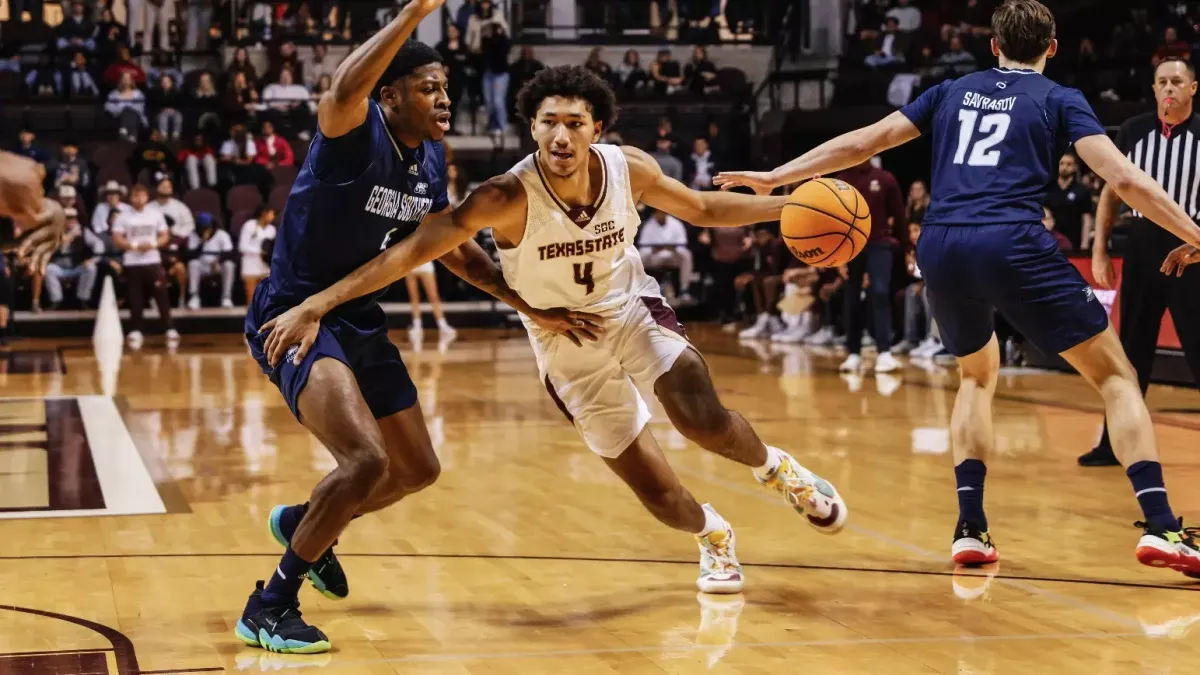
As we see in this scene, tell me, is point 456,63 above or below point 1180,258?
above

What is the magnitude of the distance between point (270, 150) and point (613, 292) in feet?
50.7

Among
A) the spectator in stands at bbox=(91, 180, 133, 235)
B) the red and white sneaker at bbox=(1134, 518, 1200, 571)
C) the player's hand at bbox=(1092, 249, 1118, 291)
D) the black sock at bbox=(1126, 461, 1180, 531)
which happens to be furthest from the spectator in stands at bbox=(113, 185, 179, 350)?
the red and white sneaker at bbox=(1134, 518, 1200, 571)

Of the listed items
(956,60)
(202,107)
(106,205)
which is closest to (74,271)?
(106,205)

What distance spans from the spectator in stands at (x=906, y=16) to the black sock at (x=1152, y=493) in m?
17.2

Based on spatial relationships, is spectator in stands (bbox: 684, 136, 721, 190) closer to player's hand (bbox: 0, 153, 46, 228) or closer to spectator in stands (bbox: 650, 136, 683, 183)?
spectator in stands (bbox: 650, 136, 683, 183)

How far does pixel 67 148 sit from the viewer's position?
1909 centimetres

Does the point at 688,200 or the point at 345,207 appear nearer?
the point at 345,207

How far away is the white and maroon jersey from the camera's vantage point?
5.21 meters

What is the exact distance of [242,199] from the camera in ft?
64.1

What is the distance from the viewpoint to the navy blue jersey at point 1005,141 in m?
5.50

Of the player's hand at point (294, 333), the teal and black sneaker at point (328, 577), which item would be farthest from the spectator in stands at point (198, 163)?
the player's hand at point (294, 333)

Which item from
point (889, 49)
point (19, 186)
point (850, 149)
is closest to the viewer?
point (19, 186)

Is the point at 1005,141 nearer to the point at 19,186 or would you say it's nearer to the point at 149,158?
the point at 19,186

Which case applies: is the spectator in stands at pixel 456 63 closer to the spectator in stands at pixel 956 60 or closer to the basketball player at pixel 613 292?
the spectator in stands at pixel 956 60
